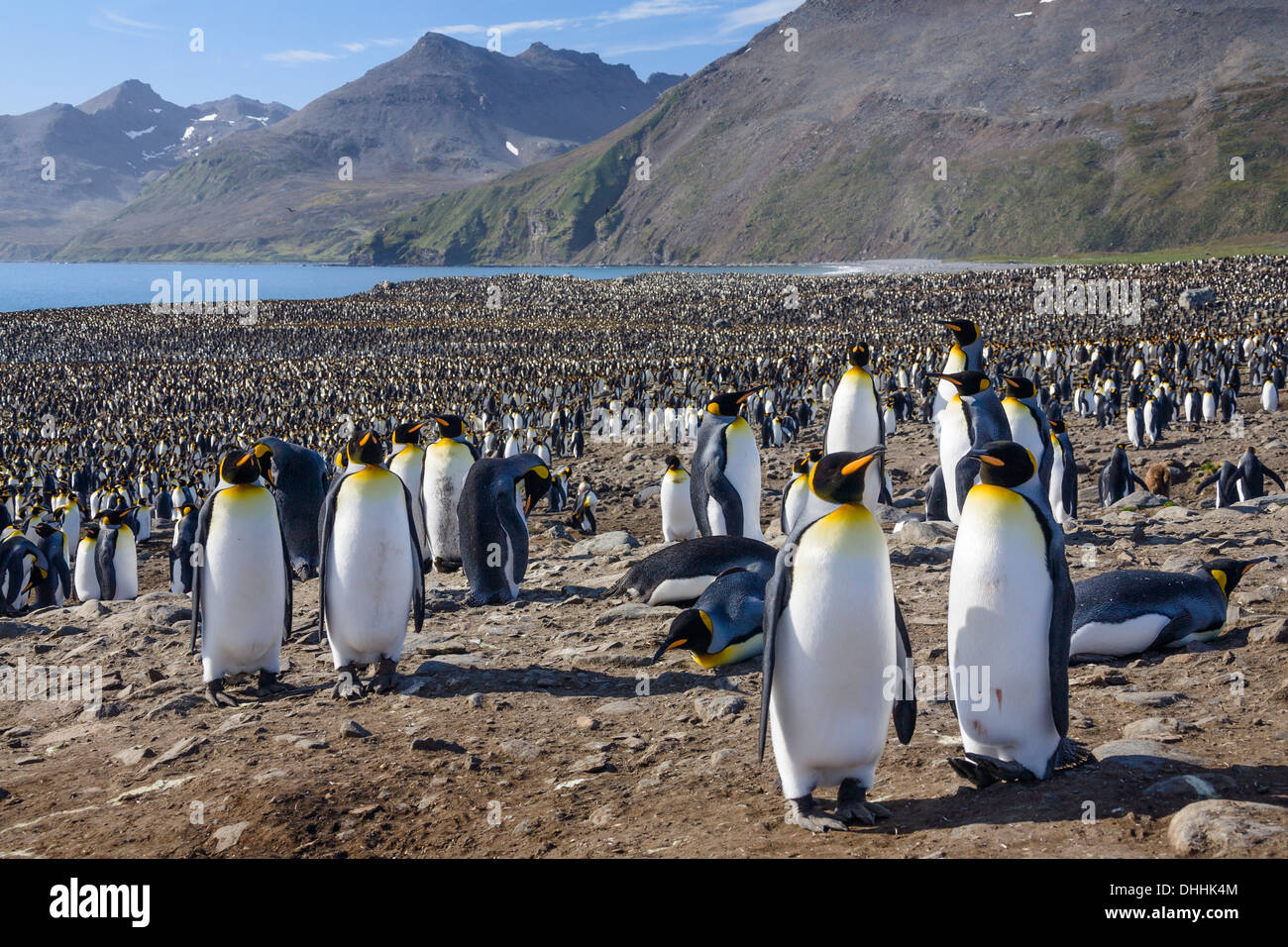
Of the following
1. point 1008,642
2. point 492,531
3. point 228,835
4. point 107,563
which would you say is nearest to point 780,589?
point 1008,642

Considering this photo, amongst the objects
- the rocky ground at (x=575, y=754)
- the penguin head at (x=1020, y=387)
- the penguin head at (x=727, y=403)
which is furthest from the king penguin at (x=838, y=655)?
the penguin head at (x=727, y=403)

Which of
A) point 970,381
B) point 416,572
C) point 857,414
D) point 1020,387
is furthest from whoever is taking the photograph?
point 857,414

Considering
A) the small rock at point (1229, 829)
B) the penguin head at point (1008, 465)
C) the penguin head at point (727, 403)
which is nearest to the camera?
the small rock at point (1229, 829)

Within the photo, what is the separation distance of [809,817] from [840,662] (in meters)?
0.56

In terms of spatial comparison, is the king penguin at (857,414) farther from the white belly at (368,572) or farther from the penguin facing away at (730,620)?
the white belly at (368,572)

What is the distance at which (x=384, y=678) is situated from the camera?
18.8 ft

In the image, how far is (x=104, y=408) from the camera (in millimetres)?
31531

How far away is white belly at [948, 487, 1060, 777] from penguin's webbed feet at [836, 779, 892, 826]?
59cm

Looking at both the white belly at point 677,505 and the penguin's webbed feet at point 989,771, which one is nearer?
the penguin's webbed feet at point 989,771

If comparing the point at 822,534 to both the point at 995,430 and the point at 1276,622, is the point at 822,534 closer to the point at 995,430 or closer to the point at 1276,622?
the point at 1276,622

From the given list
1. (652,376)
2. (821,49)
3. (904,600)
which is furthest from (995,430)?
(821,49)

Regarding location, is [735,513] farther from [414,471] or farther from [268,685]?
[268,685]

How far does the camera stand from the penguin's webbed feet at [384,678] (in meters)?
5.71

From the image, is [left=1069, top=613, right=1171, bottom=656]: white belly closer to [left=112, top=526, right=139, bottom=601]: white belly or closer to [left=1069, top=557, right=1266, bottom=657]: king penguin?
[left=1069, top=557, right=1266, bottom=657]: king penguin
